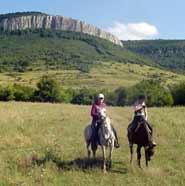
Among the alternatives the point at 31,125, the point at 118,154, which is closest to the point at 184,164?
the point at 118,154

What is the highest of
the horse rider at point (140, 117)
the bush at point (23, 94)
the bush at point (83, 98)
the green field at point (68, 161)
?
the horse rider at point (140, 117)

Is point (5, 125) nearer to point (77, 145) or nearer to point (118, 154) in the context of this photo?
point (77, 145)

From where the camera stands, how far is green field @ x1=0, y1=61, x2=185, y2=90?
151150 mm

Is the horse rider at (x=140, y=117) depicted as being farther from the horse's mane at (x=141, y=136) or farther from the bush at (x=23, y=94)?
the bush at (x=23, y=94)


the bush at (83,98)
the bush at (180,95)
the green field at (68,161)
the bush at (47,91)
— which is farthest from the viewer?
the bush at (83,98)

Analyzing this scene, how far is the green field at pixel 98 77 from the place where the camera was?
5951 inches

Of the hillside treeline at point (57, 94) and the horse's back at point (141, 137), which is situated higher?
the horse's back at point (141, 137)

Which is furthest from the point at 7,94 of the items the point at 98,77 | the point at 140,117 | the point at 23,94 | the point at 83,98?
the point at 98,77

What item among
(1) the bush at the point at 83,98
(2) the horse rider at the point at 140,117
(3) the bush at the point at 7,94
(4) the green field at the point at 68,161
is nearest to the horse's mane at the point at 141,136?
(2) the horse rider at the point at 140,117

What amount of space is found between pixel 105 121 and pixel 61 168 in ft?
7.09

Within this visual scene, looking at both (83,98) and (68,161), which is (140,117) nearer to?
(68,161)

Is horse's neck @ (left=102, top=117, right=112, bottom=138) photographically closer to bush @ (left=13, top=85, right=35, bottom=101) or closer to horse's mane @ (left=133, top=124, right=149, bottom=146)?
horse's mane @ (left=133, top=124, right=149, bottom=146)

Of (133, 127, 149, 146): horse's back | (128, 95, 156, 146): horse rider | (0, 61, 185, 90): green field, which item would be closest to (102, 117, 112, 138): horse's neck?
(128, 95, 156, 146): horse rider

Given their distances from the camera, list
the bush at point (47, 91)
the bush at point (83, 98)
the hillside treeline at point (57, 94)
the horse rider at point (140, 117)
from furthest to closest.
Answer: the bush at point (83, 98), the bush at point (47, 91), the hillside treeline at point (57, 94), the horse rider at point (140, 117)
